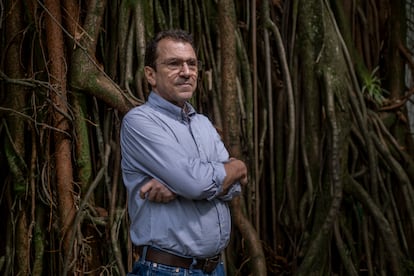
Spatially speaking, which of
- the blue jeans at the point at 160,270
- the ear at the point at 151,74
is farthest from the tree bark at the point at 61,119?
the blue jeans at the point at 160,270

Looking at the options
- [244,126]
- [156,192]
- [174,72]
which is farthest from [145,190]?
[244,126]

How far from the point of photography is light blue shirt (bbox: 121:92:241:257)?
6.54ft

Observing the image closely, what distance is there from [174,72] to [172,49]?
8 cm

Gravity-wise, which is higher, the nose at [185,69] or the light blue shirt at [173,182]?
the nose at [185,69]

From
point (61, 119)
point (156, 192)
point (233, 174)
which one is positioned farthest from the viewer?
point (61, 119)

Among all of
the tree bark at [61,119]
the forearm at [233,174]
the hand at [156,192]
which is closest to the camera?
the hand at [156,192]

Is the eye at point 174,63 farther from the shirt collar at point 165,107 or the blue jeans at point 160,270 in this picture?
the blue jeans at point 160,270

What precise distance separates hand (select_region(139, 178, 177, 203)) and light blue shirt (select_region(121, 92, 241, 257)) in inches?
0.7

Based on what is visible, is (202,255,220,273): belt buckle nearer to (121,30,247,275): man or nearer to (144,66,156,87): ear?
(121,30,247,275): man

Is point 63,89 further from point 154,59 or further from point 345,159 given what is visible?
point 345,159

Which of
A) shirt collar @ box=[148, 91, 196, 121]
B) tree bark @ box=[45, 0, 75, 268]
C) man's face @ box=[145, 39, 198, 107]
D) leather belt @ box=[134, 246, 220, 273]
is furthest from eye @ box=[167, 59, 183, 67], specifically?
tree bark @ box=[45, 0, 75, 268]

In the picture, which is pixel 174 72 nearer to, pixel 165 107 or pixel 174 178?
pixel 165 107

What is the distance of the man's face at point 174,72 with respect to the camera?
7.02 ft

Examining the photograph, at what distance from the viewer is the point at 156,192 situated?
78.0 inches
